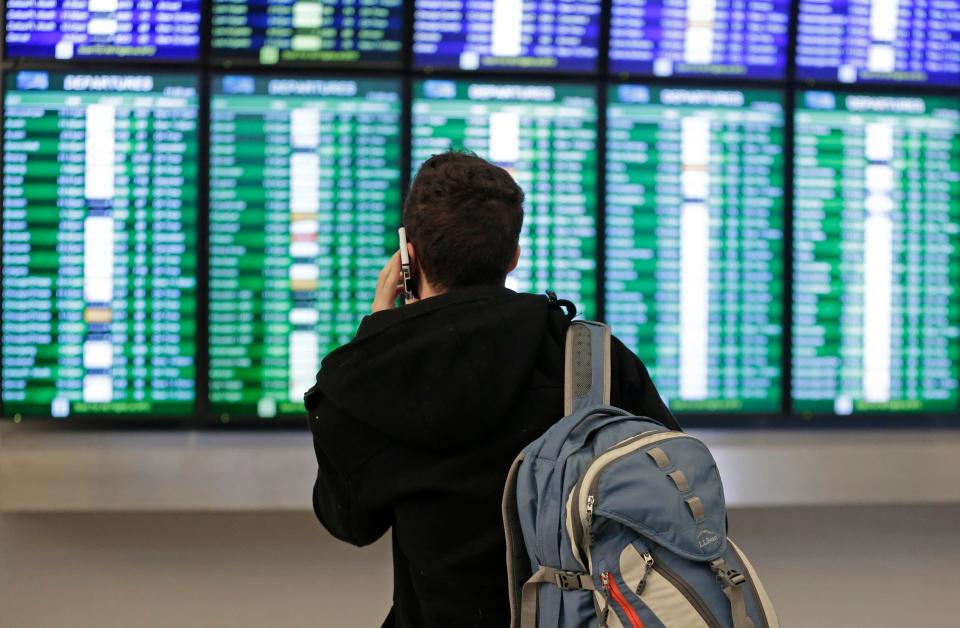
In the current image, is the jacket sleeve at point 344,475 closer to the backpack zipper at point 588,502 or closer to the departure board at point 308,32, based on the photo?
the backpack zipper at point 588,502

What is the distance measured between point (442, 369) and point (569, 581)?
34 cm

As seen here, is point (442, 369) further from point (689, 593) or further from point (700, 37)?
point (700, 37)

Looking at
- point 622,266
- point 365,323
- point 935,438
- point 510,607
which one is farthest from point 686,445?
point 935,438

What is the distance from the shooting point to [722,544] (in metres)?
1.30

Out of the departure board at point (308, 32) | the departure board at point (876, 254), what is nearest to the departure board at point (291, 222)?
the departure board at point (308, 32)

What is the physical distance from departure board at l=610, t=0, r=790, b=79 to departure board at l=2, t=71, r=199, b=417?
4.51 ft

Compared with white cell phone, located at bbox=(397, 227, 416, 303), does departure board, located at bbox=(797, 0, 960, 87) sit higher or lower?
higher

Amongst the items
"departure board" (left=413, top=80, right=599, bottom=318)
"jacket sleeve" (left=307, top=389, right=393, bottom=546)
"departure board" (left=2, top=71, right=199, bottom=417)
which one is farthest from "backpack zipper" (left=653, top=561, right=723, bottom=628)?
"departure board" (left=2, top=71, right=199, bottom=417)

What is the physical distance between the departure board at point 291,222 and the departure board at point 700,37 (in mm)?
773

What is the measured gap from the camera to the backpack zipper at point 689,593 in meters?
1.27

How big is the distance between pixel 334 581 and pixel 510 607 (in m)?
1.95

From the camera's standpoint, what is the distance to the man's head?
145cm

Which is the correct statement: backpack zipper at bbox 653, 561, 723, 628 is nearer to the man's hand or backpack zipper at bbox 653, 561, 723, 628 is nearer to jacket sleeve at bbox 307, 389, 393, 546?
jacket sleeve at bbox 307, 389, 393, 546

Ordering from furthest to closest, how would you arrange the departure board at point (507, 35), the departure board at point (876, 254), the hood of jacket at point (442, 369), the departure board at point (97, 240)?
the departure board at point (876, 254) → the departure board at point (507, 35) → the departure board at point (97, 240) → the hood of jacket at point (442, 369)
